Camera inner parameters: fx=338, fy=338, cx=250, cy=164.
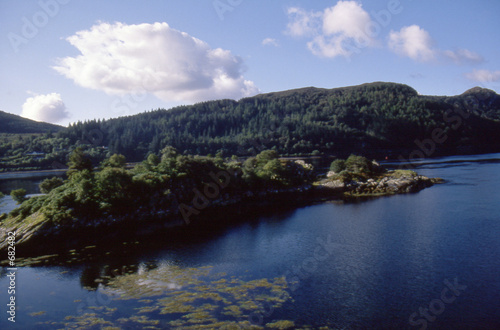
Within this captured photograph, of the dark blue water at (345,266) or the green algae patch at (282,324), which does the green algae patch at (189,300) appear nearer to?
the green algae patch at (282,324)

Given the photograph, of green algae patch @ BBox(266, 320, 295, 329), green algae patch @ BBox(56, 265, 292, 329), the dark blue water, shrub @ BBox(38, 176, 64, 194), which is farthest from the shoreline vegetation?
green algae patch @ BBox(266, 320, 295, 329)

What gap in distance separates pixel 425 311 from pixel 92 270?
137ft

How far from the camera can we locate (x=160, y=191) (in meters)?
80.2

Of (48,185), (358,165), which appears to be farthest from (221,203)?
(358,165)

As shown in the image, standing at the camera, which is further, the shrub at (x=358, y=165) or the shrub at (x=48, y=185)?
the shrub at (x=358, y=165)

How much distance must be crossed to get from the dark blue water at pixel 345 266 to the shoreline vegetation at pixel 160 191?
12.6 m

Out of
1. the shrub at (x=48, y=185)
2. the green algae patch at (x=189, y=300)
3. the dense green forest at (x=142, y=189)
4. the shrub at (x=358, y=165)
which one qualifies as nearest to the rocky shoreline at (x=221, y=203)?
the dense green forest at (x=142, y=189)

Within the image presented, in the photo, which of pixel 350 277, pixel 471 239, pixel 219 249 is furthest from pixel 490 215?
pixel 219 249

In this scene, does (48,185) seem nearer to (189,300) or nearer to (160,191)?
(160,191)

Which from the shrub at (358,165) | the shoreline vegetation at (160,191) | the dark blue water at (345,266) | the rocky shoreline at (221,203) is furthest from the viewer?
the shrub at (358,165)

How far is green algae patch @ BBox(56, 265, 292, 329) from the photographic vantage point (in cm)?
3238

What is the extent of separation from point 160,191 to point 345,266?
49.5 meters

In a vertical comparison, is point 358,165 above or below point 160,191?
above

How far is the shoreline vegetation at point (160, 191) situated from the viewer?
63.7m
